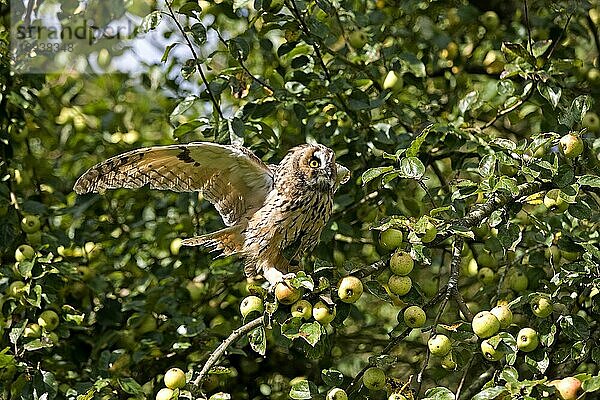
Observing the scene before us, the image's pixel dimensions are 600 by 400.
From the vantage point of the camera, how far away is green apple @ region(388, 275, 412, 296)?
151 cm

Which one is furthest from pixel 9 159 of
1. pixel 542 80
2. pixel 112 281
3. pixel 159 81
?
pixel 542 80

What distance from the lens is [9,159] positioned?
2.13 meters

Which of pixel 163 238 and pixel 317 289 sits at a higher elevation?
pixel 317 289

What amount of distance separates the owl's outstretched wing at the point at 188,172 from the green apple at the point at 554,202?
565mm

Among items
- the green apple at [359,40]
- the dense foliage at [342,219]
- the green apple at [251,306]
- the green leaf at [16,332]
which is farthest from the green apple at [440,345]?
the green apple at [359,40]

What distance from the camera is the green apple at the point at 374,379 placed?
4.95ft

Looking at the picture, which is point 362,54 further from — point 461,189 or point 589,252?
point 589,252

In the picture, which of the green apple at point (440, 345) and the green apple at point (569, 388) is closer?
the green apple at point (569, 388)

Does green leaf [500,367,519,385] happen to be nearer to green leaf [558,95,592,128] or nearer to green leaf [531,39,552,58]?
green leaf [558,95,592,128]

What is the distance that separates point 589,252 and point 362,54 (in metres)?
0.82

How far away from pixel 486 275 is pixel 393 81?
518mm

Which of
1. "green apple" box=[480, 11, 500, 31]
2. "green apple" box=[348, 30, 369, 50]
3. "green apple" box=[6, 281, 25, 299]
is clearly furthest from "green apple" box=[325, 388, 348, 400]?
"green apple" box=[480, 11, 500, 31]

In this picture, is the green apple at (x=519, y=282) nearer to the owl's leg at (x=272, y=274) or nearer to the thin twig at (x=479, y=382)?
the thin twig at (x=479, y=382)

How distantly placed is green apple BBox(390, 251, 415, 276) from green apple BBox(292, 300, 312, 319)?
6.7 inches
